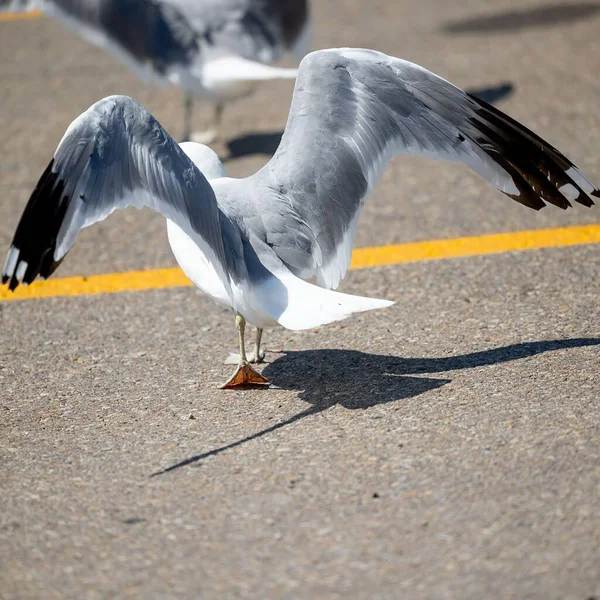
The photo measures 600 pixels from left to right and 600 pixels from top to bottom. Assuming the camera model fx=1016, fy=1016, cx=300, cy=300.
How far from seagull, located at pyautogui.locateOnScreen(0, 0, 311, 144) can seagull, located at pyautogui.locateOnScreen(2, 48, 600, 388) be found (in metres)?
3.33

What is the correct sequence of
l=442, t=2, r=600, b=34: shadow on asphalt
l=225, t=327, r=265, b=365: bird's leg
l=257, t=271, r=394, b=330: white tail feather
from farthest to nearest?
l=442, t=2, r=600, b=34: shadow on asphalt < l=225, t=327, r=265, b=365: bird's leg < l=257, t=271, r=394, b=330: white tail feather

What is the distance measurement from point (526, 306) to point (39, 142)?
4949 mm

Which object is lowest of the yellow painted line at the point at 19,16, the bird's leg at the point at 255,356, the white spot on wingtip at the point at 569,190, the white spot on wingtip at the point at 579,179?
the bird's leg at the point at 255,356

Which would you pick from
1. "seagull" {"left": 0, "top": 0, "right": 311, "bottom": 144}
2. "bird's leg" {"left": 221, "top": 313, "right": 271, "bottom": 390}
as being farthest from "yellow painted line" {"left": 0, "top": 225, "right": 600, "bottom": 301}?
"seagull" {"left": 0, "top": 0, "right": 311, "bottom": 144}

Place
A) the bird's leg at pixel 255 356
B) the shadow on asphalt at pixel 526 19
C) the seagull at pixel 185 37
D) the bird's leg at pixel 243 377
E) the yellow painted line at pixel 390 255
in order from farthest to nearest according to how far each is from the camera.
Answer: the shadow on asphalt at pixel 526 19
the seagull at pixel 185 37
the yellow painted line at pixel 390 255
the bird's leg at pixel 255 356
the bird's leg at pixel 243 377

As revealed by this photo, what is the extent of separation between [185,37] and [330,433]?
5011 mm

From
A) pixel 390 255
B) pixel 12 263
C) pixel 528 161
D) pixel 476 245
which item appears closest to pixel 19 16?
pixel 390 255

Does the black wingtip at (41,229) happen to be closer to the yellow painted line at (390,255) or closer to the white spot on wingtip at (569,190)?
the yellow painted line at (390,255)

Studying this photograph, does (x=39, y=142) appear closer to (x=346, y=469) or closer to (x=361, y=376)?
(x=361, y=376)

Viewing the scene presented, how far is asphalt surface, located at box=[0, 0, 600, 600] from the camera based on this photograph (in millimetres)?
3064

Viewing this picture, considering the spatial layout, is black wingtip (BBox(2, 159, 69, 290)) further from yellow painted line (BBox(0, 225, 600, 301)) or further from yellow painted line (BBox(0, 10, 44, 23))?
yellow painted line (BBox(0, 10, 44, 23))

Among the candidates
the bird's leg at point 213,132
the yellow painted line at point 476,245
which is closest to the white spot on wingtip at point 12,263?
the yellow painted line at point 476,245

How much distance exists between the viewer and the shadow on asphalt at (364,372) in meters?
4.20

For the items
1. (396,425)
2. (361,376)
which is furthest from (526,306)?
(396,425)
